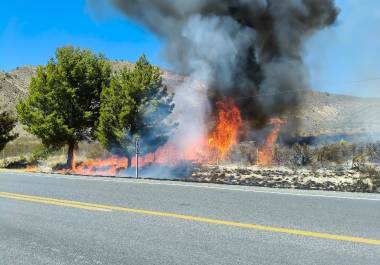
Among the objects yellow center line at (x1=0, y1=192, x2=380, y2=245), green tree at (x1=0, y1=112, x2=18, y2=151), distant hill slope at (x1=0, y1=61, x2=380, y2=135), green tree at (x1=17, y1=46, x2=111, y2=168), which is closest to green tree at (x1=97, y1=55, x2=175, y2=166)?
green tree at (x1=17, y1=46, x2=111, y2=168)

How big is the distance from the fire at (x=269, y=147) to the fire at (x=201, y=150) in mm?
2074

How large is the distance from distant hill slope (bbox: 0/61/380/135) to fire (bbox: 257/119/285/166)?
31843 mm

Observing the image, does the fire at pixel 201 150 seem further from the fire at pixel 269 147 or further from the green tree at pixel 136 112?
the fire at pixel 269 147

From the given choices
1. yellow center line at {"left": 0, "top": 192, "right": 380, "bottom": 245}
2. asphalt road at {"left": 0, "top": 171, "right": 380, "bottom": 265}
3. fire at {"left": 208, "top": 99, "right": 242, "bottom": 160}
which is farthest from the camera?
fire at {"left": 208, "top": 99, "right": 242, "bottom": 160}

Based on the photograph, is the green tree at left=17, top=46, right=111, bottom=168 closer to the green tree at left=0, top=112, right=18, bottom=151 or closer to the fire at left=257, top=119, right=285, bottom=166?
the green tree at left=0, top=112, right=18, bottom=151

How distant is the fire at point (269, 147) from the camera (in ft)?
87.8

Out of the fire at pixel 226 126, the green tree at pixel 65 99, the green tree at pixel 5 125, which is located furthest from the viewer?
the green tree at pixel 5 125

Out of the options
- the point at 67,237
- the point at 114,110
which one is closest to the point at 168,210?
the point at 67,237

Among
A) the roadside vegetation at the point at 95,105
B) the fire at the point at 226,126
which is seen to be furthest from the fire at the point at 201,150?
the roadside vegetation at the point at 95,105

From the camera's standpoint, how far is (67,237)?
561 cm

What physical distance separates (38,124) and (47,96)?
1.73 m

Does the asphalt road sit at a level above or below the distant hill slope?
below

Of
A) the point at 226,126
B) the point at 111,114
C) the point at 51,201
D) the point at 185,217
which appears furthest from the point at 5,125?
the point at 185,217

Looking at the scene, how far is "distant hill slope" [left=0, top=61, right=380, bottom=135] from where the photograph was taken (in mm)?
64125
